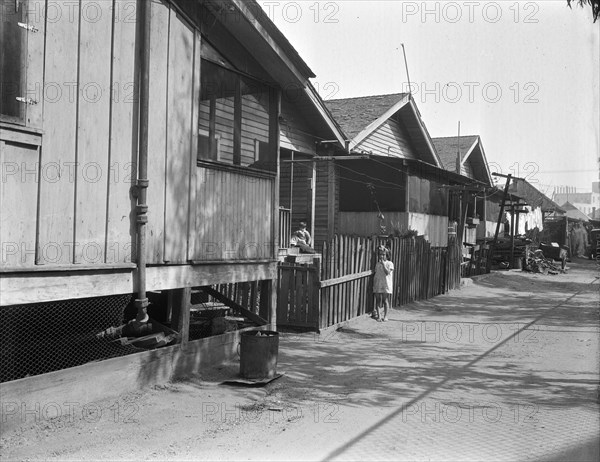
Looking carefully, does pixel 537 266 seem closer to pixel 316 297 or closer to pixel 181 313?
pixel 316 297

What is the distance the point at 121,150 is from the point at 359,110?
15.7 metres

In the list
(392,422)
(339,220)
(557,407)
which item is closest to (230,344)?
(392,422)

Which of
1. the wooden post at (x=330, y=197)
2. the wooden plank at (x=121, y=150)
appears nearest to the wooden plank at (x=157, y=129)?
the wooden plank at (x=121, y=150)

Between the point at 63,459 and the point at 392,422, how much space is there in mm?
3187

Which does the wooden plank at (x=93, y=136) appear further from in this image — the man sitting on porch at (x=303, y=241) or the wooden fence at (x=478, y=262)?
the wooden fence at (x=478, y=262)

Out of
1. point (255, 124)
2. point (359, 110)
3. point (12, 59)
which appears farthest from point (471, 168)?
point (12, 59)

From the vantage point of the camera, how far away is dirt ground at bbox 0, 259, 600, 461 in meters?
5.39

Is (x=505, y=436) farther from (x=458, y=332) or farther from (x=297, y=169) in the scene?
(x=297, y=169)

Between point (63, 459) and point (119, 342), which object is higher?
point (119, 342)

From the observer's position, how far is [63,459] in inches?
199

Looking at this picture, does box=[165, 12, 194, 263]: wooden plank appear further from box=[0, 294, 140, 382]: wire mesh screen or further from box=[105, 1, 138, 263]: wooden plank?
box=[0, 294, 140, 382]: wire mesh screen

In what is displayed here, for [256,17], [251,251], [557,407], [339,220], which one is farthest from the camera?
[339,220]

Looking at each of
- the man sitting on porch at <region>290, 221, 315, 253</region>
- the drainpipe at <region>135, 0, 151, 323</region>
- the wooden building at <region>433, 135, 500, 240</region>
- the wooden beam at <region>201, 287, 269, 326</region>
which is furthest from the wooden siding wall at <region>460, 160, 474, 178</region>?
the drainpipe at <region>135, 0, 151, 323</region>

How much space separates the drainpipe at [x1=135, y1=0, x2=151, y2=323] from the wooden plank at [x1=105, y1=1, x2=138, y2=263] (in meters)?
0.08
